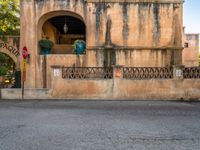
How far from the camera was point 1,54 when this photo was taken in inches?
707

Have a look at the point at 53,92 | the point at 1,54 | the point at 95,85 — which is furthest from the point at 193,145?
the point at 1,54

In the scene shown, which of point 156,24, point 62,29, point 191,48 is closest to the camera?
point 156,24

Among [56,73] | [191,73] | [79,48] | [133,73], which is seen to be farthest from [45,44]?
[191,73]

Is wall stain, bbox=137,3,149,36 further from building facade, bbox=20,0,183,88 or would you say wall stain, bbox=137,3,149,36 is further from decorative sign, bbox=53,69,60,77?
decorative sign, bbox=53,69,60,77

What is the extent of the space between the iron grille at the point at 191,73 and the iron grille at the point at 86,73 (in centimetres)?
425

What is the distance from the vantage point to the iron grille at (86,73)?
44.5ft

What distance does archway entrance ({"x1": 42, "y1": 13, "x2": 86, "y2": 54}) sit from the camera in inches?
728

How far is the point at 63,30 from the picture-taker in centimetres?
2292

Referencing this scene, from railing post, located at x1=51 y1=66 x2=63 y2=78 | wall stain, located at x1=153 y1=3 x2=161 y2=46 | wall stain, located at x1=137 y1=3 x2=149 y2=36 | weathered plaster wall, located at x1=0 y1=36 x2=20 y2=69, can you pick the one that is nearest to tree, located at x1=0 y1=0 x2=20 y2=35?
weathered plaster wall, located at x1=0 y1=36 x2=20 y2=69

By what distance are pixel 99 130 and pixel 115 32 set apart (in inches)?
403

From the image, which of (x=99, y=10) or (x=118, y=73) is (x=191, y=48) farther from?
(x=118, y=73)

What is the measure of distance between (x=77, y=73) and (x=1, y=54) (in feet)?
25.2

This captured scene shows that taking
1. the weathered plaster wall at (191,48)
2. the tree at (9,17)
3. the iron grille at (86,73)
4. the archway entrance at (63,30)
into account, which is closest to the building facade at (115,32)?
the iron grille at (86,73)

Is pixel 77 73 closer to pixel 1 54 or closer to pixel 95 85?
pixel 95 85
